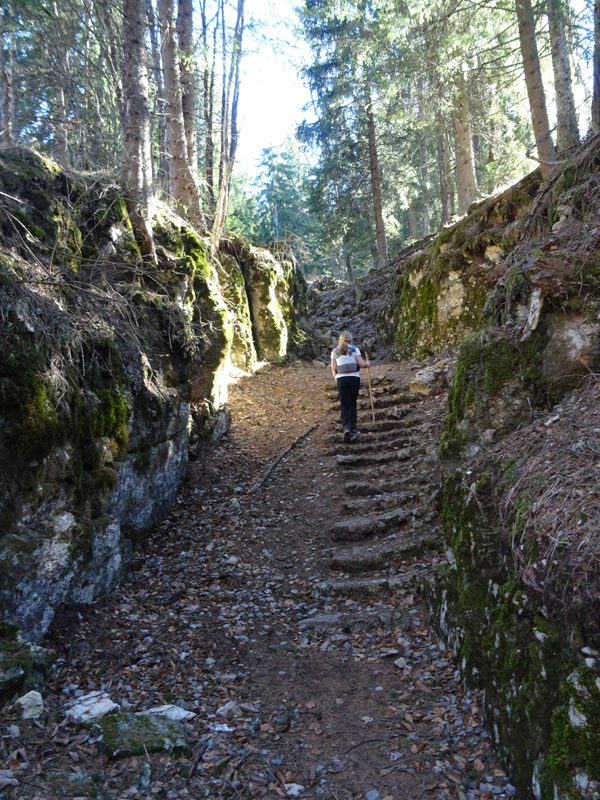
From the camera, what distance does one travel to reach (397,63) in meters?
11.0

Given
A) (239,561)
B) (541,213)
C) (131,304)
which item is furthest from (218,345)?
(541,213)

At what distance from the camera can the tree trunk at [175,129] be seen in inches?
449

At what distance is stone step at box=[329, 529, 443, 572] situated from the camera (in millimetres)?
6102

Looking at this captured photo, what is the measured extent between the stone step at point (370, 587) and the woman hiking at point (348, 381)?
3.87 meters

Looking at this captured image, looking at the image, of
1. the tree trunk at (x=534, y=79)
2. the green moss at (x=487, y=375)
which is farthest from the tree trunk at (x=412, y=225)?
the green moss at (x=487, y=375)

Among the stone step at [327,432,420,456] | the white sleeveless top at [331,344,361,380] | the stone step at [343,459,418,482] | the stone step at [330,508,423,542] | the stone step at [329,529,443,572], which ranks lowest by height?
the stone step at [329,529,443,572]

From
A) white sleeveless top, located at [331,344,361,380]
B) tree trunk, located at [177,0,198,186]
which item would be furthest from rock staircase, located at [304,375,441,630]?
tree trunk, located at [177,0,198,186]

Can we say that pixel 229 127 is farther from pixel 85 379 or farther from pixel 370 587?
pixel 370 587

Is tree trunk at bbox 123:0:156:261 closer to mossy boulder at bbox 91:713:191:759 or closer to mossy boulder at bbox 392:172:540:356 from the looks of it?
mossy boulder at bbox 91:713:191:759

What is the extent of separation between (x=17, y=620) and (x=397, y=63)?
12359 mm

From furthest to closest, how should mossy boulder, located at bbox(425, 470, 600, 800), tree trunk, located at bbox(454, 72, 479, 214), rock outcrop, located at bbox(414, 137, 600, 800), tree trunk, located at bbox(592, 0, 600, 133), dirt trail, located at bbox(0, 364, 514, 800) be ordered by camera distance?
1. tree trunk, located at bbox(454, 72, 479, 214)
2. tree trunk, located at bbox(592, 0, 600, 133)
3. dirt trail, located at bbox(0, 364, 514, 800)
4. rock outcrop, located at bbox(414, 137, 600, 800)
5. mossy boulder, located at bbox(425, 470, 600, 800)

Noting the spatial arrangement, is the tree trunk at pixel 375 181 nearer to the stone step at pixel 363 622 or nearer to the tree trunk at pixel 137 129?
the tree trunk at pixel 137 129

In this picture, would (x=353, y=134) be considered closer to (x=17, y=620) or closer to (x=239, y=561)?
(x=239, y=561)

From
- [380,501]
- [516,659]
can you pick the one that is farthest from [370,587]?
[516,659]
